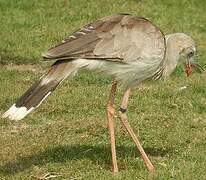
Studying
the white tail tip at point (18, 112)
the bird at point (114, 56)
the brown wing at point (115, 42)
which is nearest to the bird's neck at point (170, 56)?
the bird at point (114, 56)

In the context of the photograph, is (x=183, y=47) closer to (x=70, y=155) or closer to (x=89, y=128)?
(x=70, y=155)

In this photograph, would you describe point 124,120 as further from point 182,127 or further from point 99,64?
point 182,127

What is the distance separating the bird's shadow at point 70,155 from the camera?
6758 mm

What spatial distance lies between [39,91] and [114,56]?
2.57 feet

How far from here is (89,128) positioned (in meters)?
8.00

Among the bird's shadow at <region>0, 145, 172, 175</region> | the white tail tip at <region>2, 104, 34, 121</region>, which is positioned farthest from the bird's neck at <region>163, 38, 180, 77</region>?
the white tail tip at <region>2, 104, 34, 121</region>

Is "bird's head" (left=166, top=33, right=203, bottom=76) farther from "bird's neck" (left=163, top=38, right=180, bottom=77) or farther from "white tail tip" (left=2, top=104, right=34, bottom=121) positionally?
"white tail tip" (left=2, top=104, right=34, bottom=121)

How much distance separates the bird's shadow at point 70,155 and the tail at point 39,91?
0.82 meters

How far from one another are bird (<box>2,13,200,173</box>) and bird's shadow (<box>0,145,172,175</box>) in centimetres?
48

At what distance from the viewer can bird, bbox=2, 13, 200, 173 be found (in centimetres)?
613

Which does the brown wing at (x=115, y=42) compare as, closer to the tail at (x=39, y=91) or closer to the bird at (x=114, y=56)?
the bird at (x=114, y=56)

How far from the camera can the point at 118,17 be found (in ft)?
21.9

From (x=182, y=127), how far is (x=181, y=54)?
5.02 ft

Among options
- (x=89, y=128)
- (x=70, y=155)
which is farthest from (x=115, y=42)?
(x=89, y=128)
